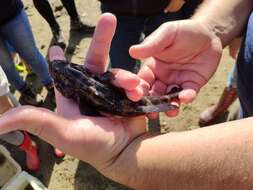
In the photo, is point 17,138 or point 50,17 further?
point 50,17

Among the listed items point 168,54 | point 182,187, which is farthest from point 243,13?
point 182,187

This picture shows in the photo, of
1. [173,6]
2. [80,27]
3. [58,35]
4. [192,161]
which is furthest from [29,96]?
[192,161]

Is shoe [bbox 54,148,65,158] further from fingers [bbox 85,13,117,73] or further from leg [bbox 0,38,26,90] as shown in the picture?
fingers [bbox 85,13,117,73]

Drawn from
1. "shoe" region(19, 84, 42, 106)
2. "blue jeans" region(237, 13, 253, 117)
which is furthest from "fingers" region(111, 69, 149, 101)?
"shoe" region(19, 84, 42, 106)

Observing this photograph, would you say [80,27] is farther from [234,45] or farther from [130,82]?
[130,82]

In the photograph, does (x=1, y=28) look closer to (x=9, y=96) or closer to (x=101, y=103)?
(x=9, y=96)

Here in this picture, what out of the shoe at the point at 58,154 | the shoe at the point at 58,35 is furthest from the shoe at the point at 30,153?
the shoe at the point at 58,35

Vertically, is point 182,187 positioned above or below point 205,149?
below
